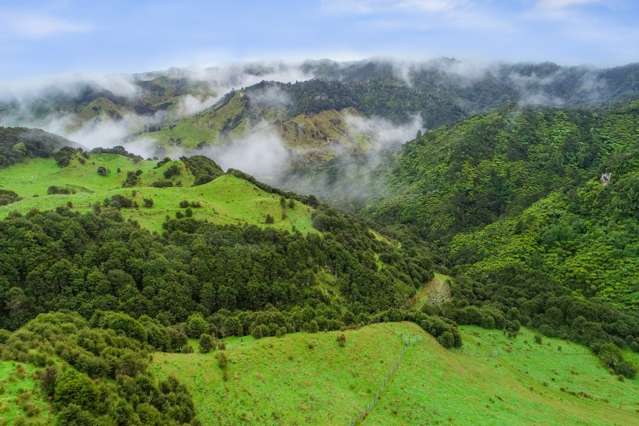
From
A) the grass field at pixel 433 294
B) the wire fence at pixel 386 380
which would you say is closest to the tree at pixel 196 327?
the wire fence at pixel 386 380

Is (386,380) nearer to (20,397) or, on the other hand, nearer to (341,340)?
(341,340)

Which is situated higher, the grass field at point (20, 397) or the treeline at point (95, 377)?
the grass field at point (20, 397)

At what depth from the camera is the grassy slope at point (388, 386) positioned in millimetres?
58844

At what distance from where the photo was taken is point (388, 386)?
69750mm

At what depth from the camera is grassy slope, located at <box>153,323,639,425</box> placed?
5884 cm

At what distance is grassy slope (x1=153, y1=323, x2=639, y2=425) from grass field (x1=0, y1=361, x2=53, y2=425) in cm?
1492

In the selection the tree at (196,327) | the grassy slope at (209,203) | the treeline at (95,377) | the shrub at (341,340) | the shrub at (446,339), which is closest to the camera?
the treeline at (95,377)

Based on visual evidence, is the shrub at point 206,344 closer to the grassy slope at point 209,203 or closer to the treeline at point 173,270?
the treeline at point 173,270

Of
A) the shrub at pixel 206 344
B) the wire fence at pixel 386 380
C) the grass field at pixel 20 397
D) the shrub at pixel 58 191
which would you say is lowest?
the wire fence at pixel 386 380

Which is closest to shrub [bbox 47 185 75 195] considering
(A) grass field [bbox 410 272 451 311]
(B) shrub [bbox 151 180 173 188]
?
(B) shrub [bbox 151 180 173 188]

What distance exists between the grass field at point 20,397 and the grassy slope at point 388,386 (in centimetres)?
1492

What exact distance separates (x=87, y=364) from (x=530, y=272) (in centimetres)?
13658

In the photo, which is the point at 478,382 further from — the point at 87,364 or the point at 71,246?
the point at 71,246

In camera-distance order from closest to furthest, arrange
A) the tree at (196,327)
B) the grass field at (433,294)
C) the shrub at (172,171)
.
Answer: the tree at (196,327) < the grass field at (433,294) < the shrub at (172,171)
